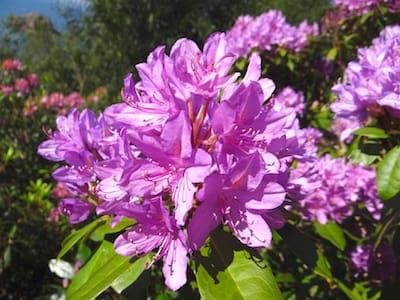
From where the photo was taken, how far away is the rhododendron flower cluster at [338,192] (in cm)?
178

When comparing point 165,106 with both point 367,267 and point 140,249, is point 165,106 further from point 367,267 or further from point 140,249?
point 367,267

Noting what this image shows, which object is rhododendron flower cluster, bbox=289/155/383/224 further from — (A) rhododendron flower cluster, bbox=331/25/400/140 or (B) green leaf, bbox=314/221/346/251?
(A) rhododendron flower cluster, bbox=331/25/400/140

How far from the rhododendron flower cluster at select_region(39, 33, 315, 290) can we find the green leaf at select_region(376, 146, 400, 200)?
0.30m

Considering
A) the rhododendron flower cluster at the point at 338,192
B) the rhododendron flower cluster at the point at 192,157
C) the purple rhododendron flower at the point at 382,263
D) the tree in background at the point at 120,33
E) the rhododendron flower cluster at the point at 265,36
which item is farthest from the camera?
the tree in background at the point at 120,33

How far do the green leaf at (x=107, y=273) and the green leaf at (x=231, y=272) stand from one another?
141 millimetres

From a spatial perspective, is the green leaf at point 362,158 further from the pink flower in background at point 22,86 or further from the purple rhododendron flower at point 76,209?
the pink flower in background at point 22,86

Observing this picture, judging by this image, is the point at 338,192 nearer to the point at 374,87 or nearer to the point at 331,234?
the point at 331,234

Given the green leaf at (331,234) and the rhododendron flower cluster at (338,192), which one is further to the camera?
the rhododendron flower cluster at (338,192)

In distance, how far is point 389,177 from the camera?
120 centimetres

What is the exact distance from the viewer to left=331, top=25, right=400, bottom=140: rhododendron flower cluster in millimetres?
1242

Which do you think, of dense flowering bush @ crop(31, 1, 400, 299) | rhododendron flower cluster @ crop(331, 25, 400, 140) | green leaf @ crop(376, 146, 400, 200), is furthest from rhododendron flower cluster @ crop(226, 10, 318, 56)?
green leaf @ crop(376, 146, 400, 200)

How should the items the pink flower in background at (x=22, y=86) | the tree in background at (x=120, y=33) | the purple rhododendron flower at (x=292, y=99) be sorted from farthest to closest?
the tree in background at (x=120, y=33)
the pink flower in background at (x=22, y=86)
the purple rhododendron flower at (x=292, y=99)

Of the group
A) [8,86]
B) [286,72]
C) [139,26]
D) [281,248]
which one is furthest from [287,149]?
[139,26]

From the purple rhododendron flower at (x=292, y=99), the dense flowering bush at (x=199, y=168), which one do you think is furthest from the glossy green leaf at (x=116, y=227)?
the purple rhododendron flower at (x=292, y=99)
